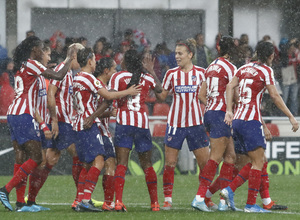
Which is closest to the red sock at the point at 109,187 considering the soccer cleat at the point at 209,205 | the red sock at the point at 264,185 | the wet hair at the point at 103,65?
the soccer cleat at the point at 209,205

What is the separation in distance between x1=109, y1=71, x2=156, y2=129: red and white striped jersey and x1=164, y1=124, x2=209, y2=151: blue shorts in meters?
0.41

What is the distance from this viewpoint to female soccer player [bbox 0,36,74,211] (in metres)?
9.76

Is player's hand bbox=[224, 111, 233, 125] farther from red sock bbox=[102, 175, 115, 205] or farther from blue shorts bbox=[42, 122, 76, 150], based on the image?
blue shorts bbox=[42, 122, 76, 150]

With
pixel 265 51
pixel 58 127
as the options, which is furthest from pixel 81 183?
pixel 265 51

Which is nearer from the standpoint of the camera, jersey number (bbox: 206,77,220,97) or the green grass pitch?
the green grass pitch

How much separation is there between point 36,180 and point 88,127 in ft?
3.62

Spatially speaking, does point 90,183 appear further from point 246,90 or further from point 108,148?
point 246,90

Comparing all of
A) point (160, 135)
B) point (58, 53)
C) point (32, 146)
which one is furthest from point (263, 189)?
point (58, 53)

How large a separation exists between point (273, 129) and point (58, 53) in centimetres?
448

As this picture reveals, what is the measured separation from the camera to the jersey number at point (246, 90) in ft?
31.2

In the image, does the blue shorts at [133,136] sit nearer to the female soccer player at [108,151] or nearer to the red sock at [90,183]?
the female soccer player at [108,151]

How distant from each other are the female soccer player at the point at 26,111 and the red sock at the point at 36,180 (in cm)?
42

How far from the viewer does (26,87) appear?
988cm

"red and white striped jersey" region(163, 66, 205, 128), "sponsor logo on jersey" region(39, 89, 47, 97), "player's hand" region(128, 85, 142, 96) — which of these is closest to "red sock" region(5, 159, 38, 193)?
"sponsor logo on jersey" region(39, 89, 47, 97)
